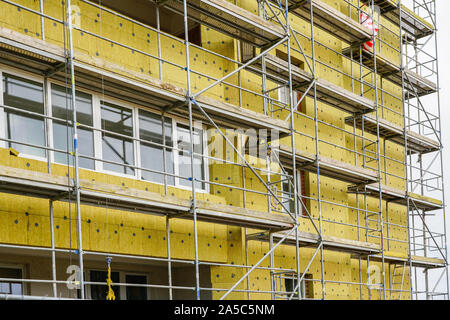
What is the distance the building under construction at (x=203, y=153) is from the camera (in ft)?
33.3

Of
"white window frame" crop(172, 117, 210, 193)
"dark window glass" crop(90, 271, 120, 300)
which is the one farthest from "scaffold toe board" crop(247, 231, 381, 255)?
"dark window glass" crop(90, 271, 120, 300)

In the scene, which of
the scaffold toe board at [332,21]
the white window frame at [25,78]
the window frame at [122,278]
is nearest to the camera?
the white window frame at [25,78]

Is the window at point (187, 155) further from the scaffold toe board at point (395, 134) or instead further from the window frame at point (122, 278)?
the scaffold toe board at point (395, 134)

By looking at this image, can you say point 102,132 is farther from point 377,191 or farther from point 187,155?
point 377,191

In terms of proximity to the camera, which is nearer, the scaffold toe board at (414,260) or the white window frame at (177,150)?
the white window frame at (177,150)

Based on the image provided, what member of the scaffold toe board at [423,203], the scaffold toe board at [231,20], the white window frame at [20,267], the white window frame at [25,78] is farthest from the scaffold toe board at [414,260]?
the white window frame at [25,78]

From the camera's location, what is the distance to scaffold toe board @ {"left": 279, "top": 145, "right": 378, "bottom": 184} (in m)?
14.9

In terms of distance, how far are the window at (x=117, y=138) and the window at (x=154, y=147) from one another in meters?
0.29

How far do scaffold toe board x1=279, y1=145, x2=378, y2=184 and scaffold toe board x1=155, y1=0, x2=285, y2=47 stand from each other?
7.74 ft

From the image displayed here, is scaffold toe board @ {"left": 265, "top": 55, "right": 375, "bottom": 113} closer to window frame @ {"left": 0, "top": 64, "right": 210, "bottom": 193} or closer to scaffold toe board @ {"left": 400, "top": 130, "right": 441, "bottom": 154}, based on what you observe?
window frame @ {"left": 0, "top": 64, "right": 210, "bottom": 193}

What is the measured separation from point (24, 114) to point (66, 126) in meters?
0.79

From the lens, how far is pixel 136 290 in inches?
502

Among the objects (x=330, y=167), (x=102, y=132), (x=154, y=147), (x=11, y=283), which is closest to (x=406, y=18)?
(x=330, y=167)

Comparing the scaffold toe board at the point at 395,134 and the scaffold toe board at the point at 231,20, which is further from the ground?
the scaffold toe board at the point at 231,20
